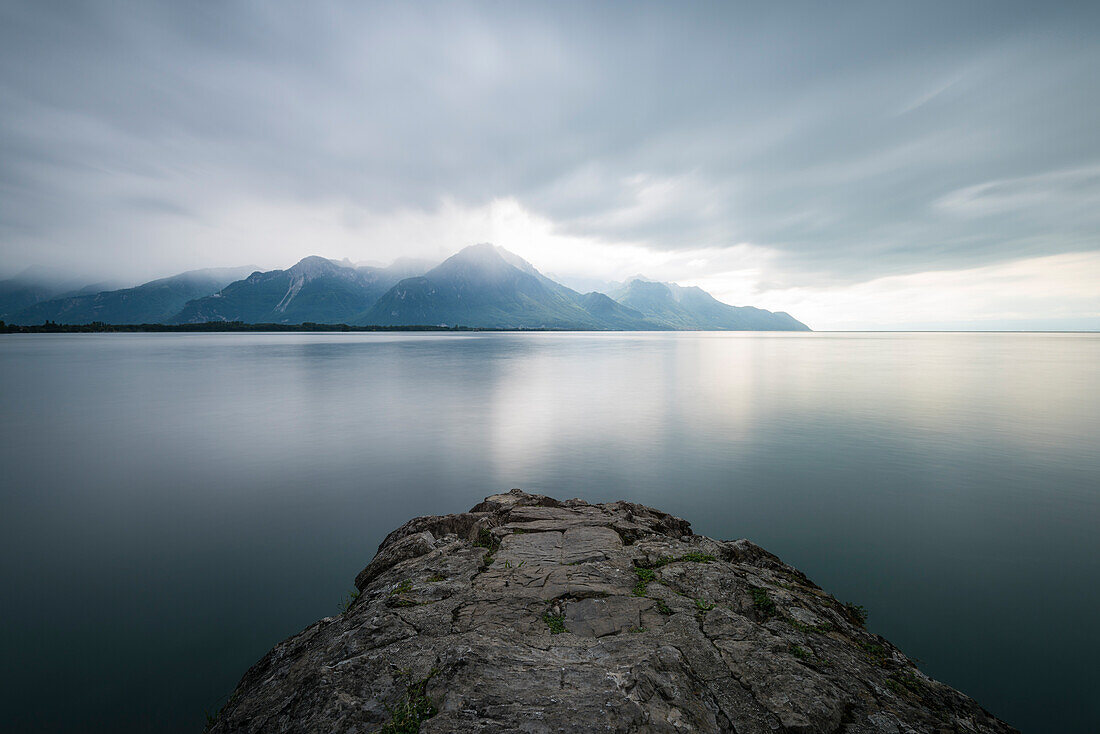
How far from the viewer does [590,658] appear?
511 cm

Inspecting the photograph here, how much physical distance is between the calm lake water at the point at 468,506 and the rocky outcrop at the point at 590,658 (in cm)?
333

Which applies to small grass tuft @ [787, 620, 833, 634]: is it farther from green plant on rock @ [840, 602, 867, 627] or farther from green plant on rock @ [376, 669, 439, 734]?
green plant on rock @ [376, 669, 439, 734]

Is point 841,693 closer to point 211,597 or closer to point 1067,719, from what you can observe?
point 1067,719

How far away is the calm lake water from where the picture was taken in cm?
787

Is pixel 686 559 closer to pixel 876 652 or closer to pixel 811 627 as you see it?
pixel 811 627

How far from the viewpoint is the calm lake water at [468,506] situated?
787 cm

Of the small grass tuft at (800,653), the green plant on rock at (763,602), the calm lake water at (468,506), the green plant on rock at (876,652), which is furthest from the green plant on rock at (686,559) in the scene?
the calm lake water at (468,506)

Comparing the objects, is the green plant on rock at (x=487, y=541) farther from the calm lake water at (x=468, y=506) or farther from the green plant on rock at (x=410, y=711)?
the green plant on rock at (x=410, y=711)

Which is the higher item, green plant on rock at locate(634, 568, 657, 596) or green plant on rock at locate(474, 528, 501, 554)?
green plant on rock at locate(634, 568, 657, 596)

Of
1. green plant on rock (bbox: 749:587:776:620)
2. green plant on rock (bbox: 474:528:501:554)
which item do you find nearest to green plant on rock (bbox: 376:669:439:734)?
green plant on rock (bbox: 474:528:501:554)

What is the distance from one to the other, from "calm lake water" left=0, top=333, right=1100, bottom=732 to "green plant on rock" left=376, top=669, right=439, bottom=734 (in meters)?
5.26

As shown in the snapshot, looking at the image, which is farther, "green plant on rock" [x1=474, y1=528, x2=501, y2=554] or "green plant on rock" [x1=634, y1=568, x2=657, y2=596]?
"green plant on rock" [x1=474, y1=528, x2=501, y2=554]

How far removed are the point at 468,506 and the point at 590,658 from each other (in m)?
10.4

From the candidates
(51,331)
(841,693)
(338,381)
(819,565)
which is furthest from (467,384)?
(51,331)
